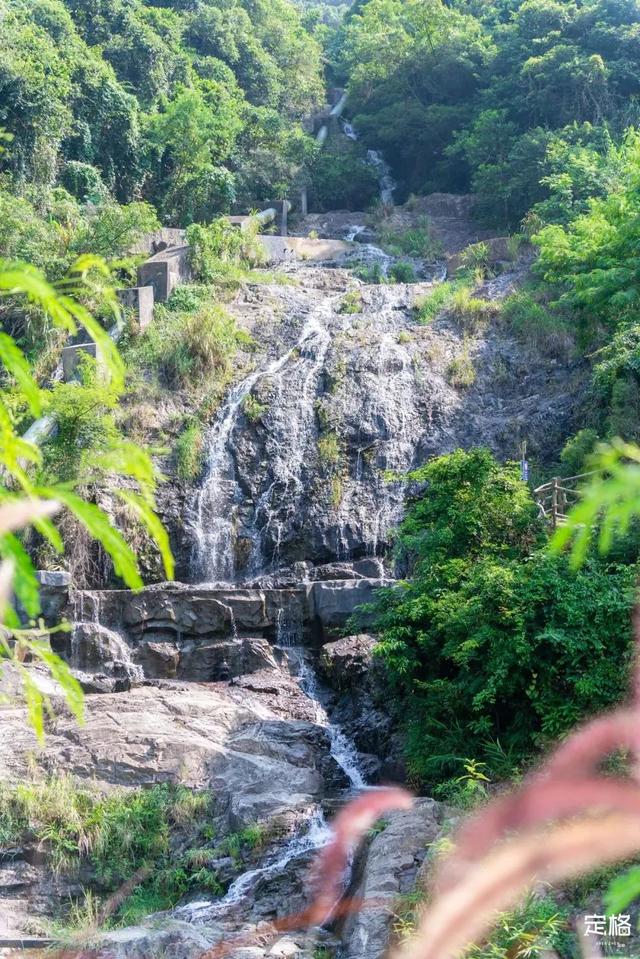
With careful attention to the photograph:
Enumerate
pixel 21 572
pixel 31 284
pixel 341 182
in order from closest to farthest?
pixel 21 572
pixel 31 284
pixel 341 182

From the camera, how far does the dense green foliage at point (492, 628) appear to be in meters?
9.90

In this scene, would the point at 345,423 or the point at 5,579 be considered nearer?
the point at 5,579

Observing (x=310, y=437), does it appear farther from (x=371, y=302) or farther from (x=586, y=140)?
(x=586, y=140)

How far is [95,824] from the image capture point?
10.9 metres

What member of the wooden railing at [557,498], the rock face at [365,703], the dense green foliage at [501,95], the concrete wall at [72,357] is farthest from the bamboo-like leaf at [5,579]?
the dense green foliage at [501,95]

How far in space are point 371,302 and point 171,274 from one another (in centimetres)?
465

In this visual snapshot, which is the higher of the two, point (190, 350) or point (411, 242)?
point (411, 242)

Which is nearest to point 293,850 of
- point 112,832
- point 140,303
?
point 112,832

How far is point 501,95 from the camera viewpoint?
35500 millimetres

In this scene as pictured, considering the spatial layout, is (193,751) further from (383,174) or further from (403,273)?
(383,174)

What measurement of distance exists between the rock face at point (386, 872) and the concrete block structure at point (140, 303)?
15.3m

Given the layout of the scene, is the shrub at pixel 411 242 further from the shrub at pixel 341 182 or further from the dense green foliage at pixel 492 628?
the dense green foliage at pixel 492 628

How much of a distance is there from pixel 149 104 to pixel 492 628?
30.0m

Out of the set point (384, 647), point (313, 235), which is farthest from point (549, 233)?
point (384, 647)
